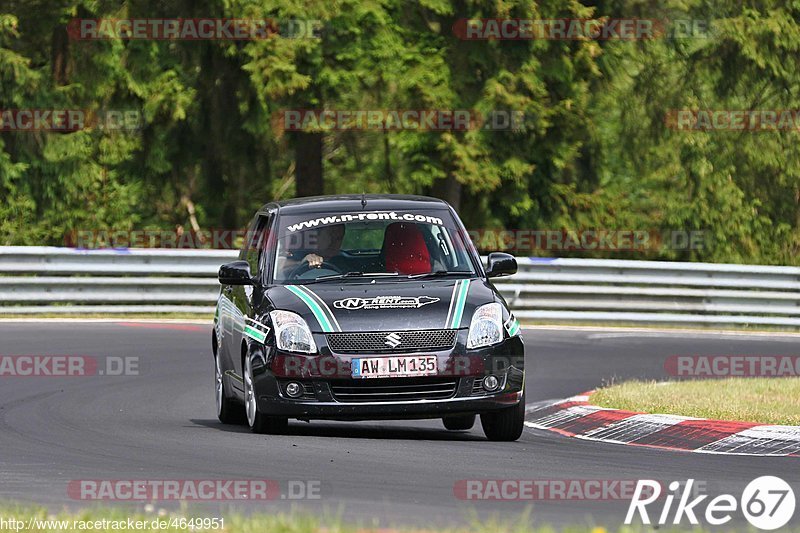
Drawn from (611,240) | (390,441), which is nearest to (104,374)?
(390,441)

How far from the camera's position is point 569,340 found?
21.3m

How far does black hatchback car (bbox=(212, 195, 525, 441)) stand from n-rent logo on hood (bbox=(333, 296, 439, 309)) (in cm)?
1

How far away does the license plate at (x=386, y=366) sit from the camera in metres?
10.8

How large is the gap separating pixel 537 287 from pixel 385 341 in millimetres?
13780

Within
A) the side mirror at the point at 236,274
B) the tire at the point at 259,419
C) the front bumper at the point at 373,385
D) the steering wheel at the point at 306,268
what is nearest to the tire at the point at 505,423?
the front bumper at the point at 373,385

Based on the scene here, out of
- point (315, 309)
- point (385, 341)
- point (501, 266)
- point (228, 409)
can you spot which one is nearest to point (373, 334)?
point (385, 341)

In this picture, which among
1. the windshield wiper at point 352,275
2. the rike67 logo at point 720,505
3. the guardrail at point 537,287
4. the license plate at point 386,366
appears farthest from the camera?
the guardrail at point 537,287

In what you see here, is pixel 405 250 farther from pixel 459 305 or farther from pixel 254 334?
pixel 254 334

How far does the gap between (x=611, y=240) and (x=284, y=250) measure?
21.9m

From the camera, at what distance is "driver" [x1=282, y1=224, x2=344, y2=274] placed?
1195cm

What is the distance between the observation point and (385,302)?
11000 mm

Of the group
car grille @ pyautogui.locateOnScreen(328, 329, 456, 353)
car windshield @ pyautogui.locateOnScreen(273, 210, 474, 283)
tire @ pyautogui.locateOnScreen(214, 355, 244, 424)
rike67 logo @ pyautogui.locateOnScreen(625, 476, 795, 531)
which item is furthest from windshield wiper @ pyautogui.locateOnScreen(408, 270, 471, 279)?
rike67 logo @ pyautogui.locateOnScreen(625, 476, 795, 531)

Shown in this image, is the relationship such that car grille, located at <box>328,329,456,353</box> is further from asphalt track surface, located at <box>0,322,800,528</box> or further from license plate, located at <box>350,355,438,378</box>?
asphalt track surface, located at <box>0,322,800,528</box>

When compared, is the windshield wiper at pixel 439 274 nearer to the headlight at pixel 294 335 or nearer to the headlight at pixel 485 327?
the headlight at pixel 485 327
